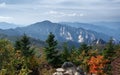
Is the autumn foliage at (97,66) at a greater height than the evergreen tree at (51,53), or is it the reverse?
the evergreen tree at (51,53)

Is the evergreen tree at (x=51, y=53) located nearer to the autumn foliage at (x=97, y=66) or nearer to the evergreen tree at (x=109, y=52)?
the autumn foliage at (x=97, y=66)

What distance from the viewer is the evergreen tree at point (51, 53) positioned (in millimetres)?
82750

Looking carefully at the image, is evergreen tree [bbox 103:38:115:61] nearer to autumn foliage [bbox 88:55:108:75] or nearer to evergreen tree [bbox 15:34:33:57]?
autumn foliage [bbox 88:55:108:75]

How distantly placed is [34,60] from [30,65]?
2.58 m

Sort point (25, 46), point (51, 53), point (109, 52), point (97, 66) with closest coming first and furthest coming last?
point (97, 66)
point (51, 53)
point (25, 46)
point (109, 52)

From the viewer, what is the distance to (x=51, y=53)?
82938 mm

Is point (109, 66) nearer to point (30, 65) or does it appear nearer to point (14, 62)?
point (30, 65)

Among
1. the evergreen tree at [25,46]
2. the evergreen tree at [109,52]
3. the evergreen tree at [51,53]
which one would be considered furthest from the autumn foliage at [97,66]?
the evergreen tree at [25,46]

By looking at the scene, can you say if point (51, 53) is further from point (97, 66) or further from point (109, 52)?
point (109, 52)

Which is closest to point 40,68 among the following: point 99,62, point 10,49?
point 99,62

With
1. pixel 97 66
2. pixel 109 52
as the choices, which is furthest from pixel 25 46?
pixel 109 52

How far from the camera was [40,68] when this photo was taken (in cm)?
8288

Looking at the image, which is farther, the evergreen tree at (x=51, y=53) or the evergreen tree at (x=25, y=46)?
the evergreen tree at (x=25, y=46)

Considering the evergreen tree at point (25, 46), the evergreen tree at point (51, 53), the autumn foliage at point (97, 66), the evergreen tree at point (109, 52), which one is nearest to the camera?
the autumn foliage at point (97, 66)
